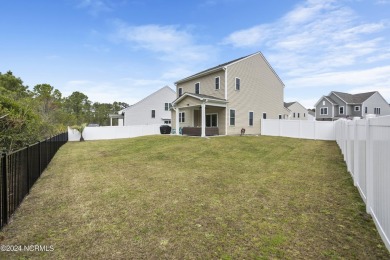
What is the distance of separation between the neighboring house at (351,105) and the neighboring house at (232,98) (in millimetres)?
23472

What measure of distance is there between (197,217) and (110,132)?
2315 centimetres

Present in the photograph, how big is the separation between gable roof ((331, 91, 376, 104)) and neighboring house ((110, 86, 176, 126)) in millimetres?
33086

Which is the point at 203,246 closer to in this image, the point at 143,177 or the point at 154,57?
the point at 143,177

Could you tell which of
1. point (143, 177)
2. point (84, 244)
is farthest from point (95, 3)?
point (84, 244)

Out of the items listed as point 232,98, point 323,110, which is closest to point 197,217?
point 232,98

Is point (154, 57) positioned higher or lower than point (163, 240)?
higher

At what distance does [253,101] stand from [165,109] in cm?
1671

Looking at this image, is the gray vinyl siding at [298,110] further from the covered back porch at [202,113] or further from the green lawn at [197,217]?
the green lawn at [197,217]

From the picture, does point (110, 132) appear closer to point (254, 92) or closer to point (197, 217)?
point (254, 92)

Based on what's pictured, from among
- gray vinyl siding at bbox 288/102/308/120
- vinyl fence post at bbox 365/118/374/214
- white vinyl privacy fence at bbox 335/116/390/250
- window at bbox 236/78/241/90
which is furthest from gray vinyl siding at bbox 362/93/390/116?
white vinyl privacy fence at bbox 335/116/390/250

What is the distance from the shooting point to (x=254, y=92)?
21.8 m

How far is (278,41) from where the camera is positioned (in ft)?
60.5

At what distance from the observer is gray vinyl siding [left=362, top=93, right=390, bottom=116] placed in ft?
126

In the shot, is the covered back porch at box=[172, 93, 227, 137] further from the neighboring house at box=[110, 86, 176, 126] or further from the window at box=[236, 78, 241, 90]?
the neighboring house at box=[110, 86, 176, 126]
